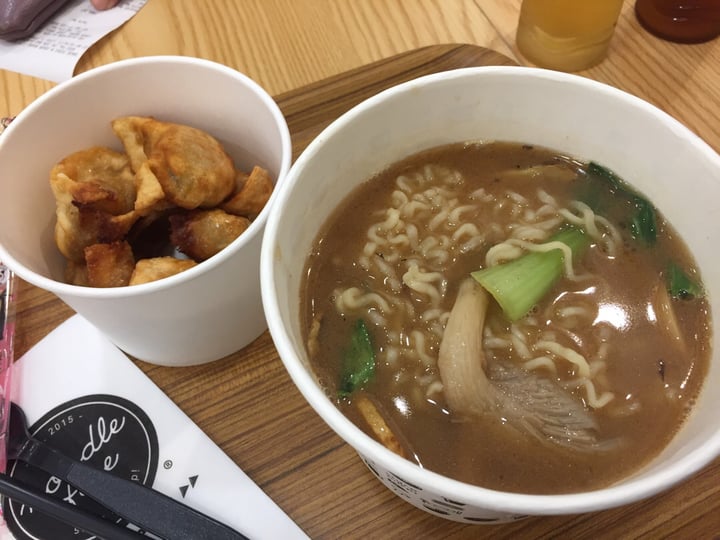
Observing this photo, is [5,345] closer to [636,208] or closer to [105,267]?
[105,267]

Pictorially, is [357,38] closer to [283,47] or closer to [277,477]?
[283,47]

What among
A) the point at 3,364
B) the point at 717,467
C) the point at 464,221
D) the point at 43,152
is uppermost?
the point at 43,152

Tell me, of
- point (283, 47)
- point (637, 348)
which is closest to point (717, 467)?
point (637, 348)

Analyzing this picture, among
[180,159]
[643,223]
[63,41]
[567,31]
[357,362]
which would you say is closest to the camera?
[357,362]

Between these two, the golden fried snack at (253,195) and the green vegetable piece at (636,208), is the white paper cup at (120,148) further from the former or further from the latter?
the green vegetable piece at (636,208)

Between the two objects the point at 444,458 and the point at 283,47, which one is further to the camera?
the point at 283,47

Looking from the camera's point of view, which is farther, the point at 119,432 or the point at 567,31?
the point at 567,31

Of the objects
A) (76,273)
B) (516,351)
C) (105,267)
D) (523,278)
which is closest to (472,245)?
(523,278)

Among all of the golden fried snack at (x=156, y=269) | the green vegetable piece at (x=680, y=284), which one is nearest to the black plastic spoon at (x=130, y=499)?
the golden fried snack at (x=156, y=269)
